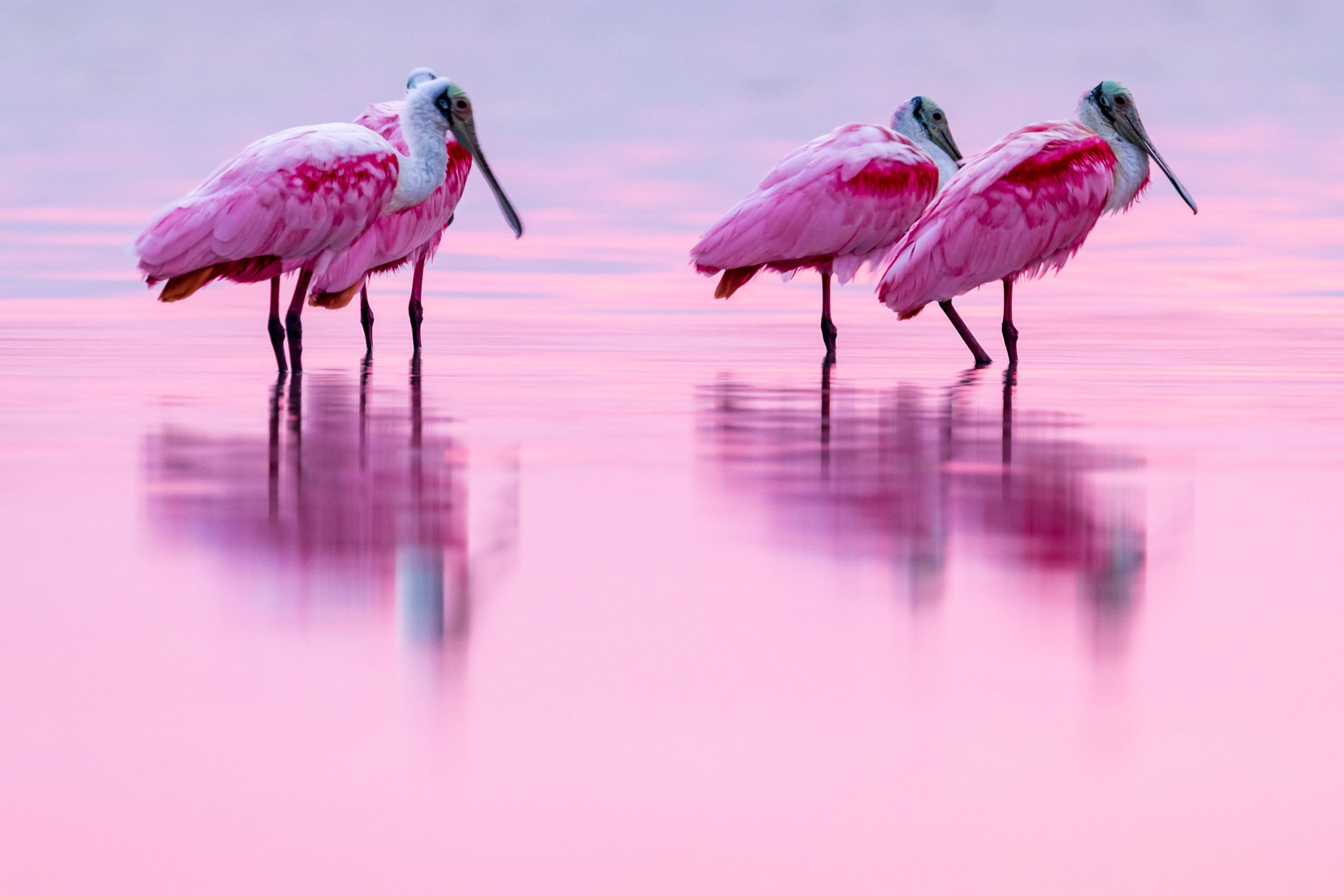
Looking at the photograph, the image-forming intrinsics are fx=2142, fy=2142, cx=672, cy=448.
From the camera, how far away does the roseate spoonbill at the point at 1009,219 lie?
15164mm

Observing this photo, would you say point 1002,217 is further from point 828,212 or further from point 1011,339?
point 828,212

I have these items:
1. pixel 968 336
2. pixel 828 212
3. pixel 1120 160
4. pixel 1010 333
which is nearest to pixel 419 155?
pixel 828 212

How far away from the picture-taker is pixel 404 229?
17000mm

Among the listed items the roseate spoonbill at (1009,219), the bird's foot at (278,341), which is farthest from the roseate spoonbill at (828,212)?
the bird's foot at (278,341)

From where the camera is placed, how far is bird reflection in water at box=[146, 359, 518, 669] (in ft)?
18.5

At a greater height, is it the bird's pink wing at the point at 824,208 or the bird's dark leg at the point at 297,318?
the bird's pink wing at the point at 824,208

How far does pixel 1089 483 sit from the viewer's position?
8.20 m

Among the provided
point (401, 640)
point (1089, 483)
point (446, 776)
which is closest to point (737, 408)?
point (1089, 483)

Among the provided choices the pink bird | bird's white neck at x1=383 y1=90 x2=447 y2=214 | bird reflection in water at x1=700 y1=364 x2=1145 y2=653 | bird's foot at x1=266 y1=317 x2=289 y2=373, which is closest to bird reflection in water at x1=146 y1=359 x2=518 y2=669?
bird reflection in water at x1=700 y1=364 x2=1145 y2=653

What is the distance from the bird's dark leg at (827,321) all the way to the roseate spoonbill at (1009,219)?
2.05m

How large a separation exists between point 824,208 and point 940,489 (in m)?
9.99

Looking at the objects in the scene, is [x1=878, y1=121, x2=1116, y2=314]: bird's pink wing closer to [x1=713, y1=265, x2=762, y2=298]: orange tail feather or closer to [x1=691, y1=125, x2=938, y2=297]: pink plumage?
[x1=691, y1=125, x2=938, y2=297]: pink plumage

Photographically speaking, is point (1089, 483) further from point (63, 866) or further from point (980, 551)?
point (63, 866)

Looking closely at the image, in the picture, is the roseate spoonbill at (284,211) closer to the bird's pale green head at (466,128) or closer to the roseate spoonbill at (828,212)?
the bird's pale green head at (466,128)
